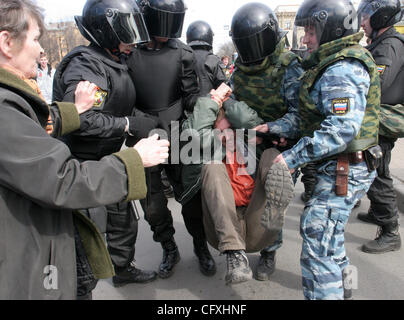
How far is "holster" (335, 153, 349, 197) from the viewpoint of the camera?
1818 mm

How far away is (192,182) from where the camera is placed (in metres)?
2.18

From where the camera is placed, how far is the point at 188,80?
266 cm

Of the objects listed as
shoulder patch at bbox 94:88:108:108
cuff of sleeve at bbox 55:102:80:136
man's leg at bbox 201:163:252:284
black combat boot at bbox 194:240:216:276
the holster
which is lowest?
black combat boot at bbox 194:240:216:276

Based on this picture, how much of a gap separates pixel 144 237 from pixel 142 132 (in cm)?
157

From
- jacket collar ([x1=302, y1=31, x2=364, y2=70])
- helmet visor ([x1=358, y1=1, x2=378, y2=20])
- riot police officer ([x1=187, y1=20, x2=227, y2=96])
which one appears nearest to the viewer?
jacket collar ([x1=302, y1=31, x2=364, y2=70])

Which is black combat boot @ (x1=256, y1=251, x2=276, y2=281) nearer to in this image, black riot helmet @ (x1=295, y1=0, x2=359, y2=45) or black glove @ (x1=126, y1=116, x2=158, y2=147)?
black glove @ (x1=126, y1=116, x2=158, y2=147)

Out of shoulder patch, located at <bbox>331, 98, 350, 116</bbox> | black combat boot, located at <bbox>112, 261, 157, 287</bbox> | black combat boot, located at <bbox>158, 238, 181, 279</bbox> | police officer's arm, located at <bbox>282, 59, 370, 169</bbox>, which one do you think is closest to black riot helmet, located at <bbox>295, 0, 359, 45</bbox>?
police officer's arm, located at <bbox>282, 59, 370, 169</bbox>

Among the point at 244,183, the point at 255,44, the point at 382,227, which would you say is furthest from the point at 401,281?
the point at 255,44

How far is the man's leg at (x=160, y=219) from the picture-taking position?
262cm

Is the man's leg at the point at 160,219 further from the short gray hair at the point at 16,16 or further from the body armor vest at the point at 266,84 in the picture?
the short gray hair at the point at 16,16

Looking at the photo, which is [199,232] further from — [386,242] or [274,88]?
[386,242]

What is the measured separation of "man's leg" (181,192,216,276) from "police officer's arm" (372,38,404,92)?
1.91m

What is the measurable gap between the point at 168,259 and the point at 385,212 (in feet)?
6.59

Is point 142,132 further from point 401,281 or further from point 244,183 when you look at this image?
point 401,281
